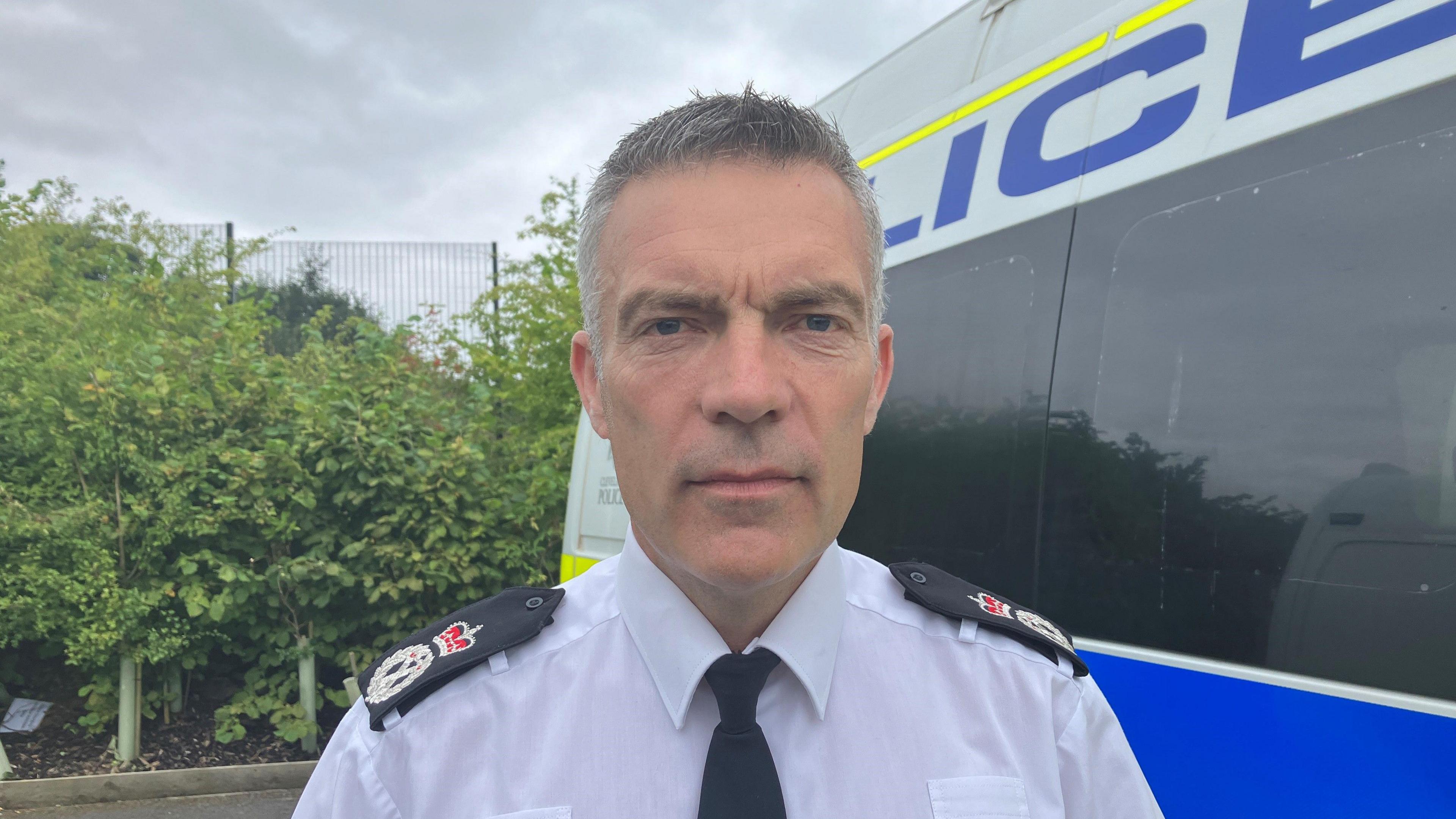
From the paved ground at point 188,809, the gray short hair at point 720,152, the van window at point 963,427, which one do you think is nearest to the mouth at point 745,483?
the gray short hair at point 720,152

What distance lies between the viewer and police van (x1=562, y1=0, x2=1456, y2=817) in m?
1.33

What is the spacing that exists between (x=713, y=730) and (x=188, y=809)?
451 cm

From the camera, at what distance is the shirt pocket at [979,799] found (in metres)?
1.08

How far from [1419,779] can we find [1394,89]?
104 centimetres

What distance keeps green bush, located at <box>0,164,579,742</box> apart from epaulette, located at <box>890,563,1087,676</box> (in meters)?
4.22

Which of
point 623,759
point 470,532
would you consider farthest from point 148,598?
point 623,759

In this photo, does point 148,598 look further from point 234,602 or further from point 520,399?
point 520,399

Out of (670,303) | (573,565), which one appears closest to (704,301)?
(670,303)

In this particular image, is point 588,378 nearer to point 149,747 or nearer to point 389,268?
point 149,747

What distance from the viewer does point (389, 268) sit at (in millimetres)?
11734

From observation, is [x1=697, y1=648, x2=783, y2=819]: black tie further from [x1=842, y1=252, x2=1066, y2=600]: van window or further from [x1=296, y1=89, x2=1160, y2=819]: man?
[x1=842, y1=252, x2=1066, y2=600]: van window

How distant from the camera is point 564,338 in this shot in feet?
22.4

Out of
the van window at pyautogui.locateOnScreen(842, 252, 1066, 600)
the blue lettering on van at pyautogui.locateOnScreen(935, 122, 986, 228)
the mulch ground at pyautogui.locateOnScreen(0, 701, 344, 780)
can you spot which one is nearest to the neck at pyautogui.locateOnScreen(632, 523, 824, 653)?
the van window at pyautogui.locateOnScreen(842, 252, 1066, 600)

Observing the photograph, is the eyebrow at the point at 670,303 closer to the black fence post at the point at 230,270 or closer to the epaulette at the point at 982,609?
the epaulette at the point at 982,609
